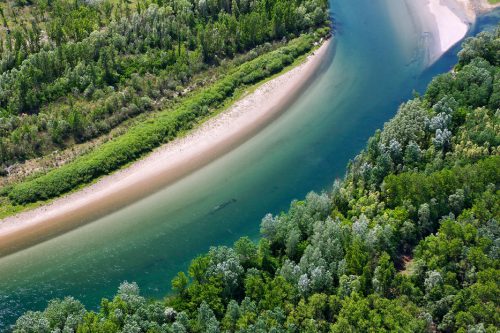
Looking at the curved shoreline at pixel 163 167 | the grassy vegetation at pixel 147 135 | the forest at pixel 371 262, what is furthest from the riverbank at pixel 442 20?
the forest at pixel 371 262

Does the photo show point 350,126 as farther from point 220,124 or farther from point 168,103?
point 168,103

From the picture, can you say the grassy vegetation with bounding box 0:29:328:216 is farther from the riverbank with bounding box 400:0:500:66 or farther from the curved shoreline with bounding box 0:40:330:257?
the riverbank with bounding box 400:0:500:66

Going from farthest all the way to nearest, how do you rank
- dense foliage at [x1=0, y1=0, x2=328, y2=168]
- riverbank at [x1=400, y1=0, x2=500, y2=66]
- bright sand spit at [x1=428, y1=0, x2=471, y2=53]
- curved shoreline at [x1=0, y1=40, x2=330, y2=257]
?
bright sand spit at [x1=428, y1=0, x2=471, y2=53], riverbank at [x1=400, y1=0, x2=500, y2=66], dense foliage at [x1=0, y1=0, x2=328, y2=168], curved shoreline at [x1=0, y1=40, x2=330, y2=257]

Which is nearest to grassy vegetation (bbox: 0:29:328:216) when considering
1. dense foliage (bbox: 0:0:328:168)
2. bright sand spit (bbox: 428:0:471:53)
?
dense foliage (bbox: 0:0:328:168)

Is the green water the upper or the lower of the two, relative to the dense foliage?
lower

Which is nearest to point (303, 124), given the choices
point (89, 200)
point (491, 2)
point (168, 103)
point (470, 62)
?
point (168, 103)

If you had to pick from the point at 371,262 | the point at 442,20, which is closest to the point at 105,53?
the point at 371,262
